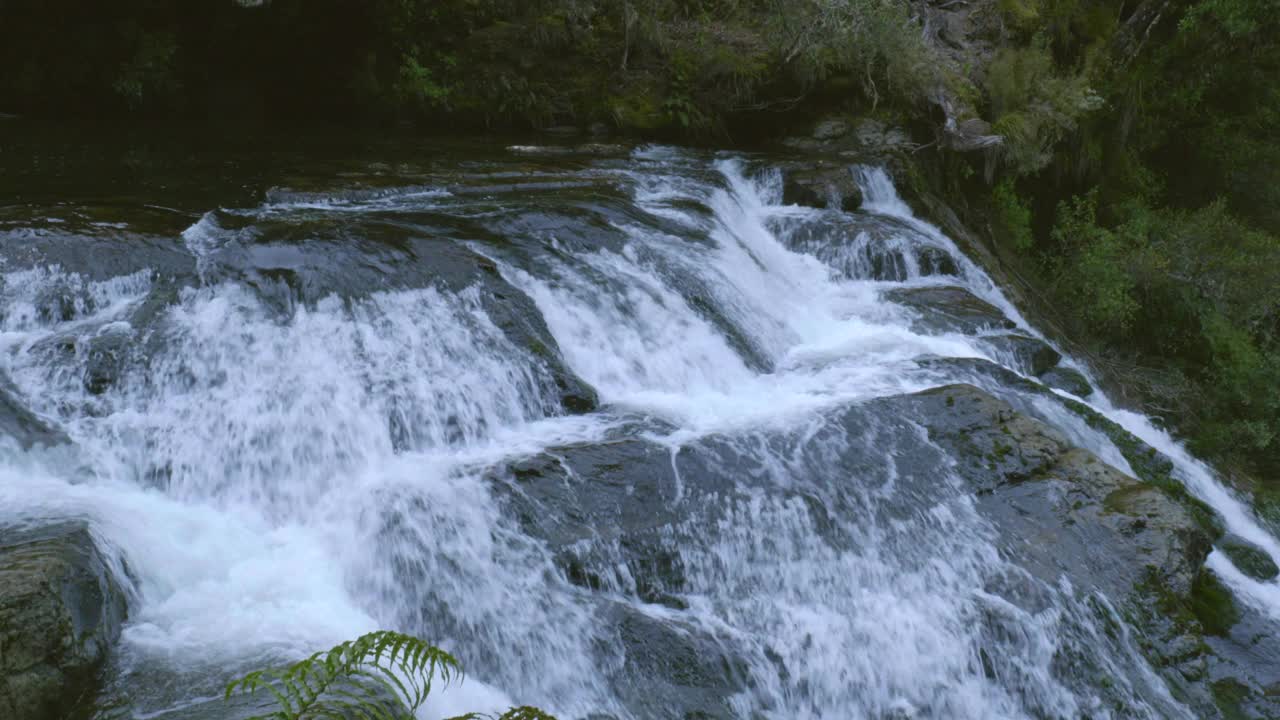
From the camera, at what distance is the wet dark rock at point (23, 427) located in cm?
562

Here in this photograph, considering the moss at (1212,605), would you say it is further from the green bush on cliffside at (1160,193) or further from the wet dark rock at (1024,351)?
the green bush on cliffside at (1160,193)

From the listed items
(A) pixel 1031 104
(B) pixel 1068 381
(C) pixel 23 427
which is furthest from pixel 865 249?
(C) pixel 23 427

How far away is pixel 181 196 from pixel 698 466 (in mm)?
5681

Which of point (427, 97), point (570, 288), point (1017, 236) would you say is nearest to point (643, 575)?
point (570, 288)

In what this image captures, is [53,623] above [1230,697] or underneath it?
above

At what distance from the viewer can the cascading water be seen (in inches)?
203

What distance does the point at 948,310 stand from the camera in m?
9.95

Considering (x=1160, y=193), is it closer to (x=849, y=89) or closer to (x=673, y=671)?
(x=849, y=89)

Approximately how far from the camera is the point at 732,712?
17.0 ft

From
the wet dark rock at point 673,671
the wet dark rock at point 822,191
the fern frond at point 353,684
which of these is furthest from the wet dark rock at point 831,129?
the fern frond at point 353,684

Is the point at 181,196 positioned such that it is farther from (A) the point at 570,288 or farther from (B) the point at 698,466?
(B) the point at 698,466

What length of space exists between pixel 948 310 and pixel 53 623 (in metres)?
8.30

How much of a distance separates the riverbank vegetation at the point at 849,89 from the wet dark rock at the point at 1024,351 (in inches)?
79.1

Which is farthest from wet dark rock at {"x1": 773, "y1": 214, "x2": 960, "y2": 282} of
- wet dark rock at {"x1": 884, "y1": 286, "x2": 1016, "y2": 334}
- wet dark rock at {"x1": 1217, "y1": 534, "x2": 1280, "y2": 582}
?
wet dark rock at {"x1": 1217, "y1": 534, "x2": 1280, "y2": 582}
